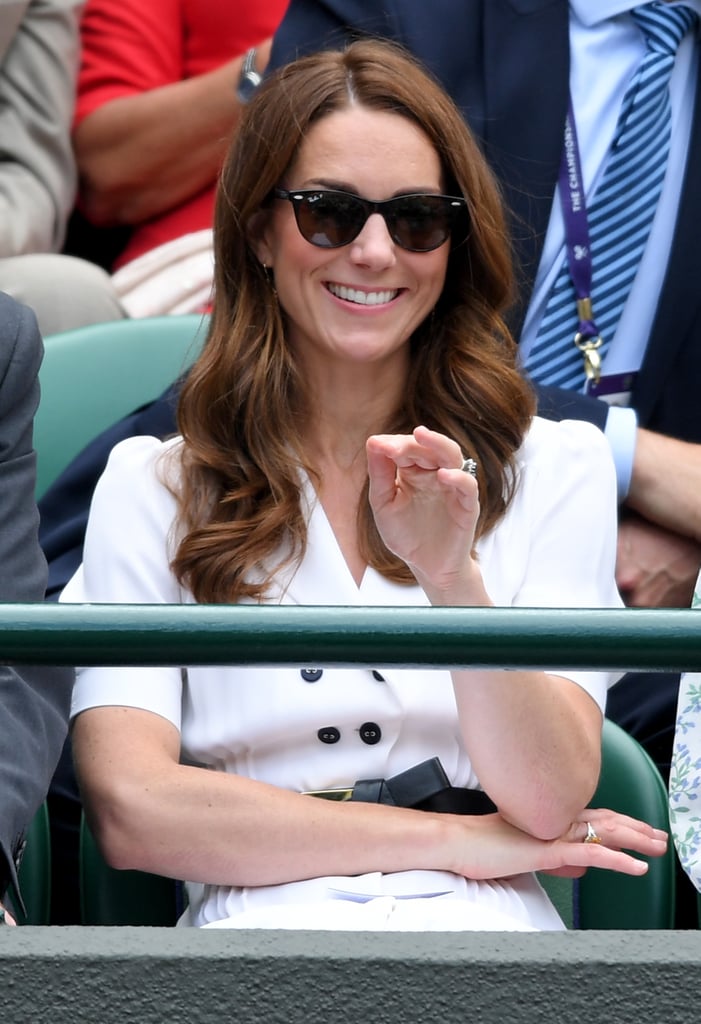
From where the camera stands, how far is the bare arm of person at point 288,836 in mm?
1845

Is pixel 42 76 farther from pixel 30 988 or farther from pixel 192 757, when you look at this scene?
pixel 30 988

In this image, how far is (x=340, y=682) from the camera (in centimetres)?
200

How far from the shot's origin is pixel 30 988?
1245 millimetres

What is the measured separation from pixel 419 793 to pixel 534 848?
155mm

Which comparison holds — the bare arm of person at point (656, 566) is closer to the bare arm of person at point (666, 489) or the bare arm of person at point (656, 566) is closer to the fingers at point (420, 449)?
the bare arm of person at point (666, 489)

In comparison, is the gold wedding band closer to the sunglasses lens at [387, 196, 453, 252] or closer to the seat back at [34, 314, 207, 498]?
the sunglasses lens at [387, 196, 453, 252]

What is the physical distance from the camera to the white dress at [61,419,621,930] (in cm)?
186

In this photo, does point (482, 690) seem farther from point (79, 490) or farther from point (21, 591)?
point (79, 490)

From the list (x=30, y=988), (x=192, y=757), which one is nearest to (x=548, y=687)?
(x=192, y=757)

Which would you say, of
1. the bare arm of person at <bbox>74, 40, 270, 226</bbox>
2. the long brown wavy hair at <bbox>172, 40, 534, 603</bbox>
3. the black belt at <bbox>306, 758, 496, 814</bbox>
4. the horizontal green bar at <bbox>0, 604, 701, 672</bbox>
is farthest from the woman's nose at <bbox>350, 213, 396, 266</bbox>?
the bare arm of person at <bbox>74, 40, 270, 226</bbox>

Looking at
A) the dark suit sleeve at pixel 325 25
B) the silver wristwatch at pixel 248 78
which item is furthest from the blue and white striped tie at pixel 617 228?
the silver wristwatch at pixel 248 78

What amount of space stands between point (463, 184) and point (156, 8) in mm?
1306

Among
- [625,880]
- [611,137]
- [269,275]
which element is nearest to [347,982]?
[625,880]

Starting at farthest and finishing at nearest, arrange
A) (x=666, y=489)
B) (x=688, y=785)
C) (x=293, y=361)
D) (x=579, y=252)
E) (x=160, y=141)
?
(x=160, y=141)
(x=579, y=252)
(x=666, y=489)
(x=293, y=361)
(x=688, y=785)
